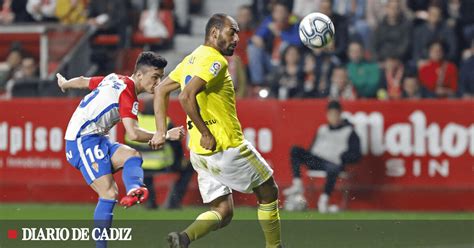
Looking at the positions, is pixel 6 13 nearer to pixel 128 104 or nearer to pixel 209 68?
pixel 128 104

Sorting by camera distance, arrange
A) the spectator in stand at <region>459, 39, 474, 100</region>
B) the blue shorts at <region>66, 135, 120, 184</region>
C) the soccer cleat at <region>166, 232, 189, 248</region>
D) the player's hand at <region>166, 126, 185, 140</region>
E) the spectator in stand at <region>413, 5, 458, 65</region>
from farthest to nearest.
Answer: the spectator in stand at <region>413, 5, 458, 65</region>
the spectator in stand at <region>459, 39, 474, 100</region>
the blue shorts at <region>66, 135, 120, 184</region>
the player's hand at <region>166, 126, 185, 140</region>
the soccer cleat at <region>166, 232, 189, 248</region>

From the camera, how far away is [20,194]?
18.6 meters

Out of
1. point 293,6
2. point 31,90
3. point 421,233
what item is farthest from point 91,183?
point 293,6

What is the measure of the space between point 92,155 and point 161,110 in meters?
0.82

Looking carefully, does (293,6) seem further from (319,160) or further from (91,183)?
(91,183)

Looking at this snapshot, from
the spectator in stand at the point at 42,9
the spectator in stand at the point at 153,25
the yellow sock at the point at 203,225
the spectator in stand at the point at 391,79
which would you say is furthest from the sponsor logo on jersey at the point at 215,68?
the spectator in stand at the point at 42,9

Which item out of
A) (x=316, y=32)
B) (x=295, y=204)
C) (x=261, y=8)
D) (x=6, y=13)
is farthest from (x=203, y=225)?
(x=6, y=13)

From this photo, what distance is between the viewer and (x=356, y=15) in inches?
804

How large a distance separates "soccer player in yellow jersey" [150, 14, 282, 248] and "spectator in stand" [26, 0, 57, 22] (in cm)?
1126

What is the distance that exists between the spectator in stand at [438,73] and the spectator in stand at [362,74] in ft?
2.46

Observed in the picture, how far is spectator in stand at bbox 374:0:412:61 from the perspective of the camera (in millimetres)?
19281

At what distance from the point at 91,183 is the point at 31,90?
8.38 m

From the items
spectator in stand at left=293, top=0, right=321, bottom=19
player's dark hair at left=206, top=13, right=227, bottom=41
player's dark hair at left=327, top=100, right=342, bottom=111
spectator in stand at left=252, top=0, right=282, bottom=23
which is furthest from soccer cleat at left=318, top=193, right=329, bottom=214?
player's dark hair at left=206, top=13, right=227, bottom=41

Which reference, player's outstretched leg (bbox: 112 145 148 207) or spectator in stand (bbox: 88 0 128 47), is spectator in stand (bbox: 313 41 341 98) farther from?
player's outstretched leg (bbox: 112 145 148 207)
